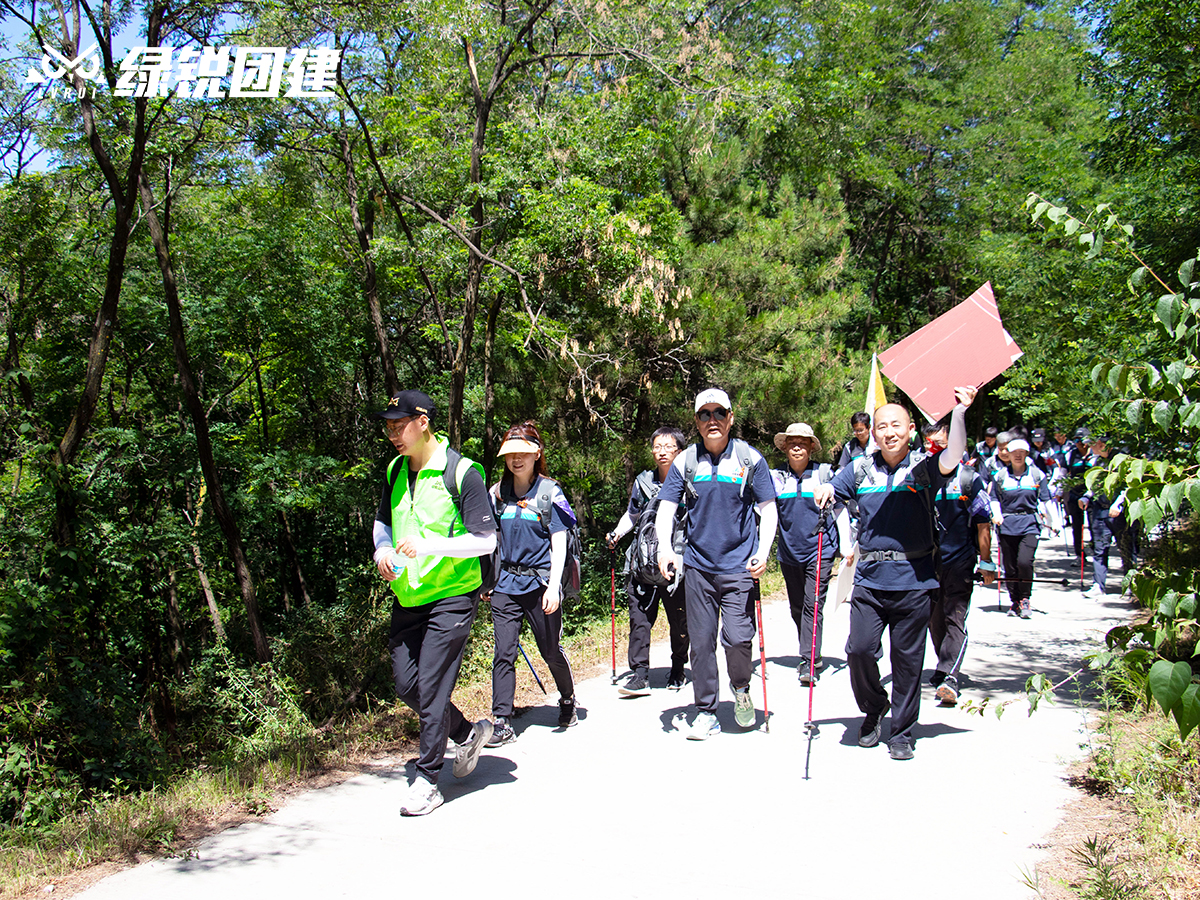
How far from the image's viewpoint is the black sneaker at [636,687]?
661 cm

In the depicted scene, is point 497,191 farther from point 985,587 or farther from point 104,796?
point 104,796

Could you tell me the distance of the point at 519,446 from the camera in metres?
5.67

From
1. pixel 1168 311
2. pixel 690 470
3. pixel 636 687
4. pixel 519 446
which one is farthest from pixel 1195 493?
pixel 636 687

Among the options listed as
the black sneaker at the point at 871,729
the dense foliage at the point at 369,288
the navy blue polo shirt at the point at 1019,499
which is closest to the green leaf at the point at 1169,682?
the black sneaker at the point at 871,729

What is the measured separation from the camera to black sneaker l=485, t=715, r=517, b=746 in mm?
5465

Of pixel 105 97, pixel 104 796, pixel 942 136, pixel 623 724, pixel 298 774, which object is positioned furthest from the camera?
pixel 942 136

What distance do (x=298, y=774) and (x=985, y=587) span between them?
9984 mm

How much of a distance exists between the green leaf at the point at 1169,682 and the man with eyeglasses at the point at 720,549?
2975mm

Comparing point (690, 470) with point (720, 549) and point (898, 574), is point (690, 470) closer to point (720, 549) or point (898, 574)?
point (720, 549)

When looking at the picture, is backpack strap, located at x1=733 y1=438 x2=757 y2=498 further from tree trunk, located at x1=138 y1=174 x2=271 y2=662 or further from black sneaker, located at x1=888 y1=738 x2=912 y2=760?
tree trunk, located at x1=138 y1=174 x2=271 y2=662

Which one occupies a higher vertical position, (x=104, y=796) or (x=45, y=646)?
(x=45, y=646)

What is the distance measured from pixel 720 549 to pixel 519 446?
141 centimetres

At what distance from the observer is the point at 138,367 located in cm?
1462

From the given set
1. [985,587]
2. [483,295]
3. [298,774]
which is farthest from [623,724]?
[483,295]
